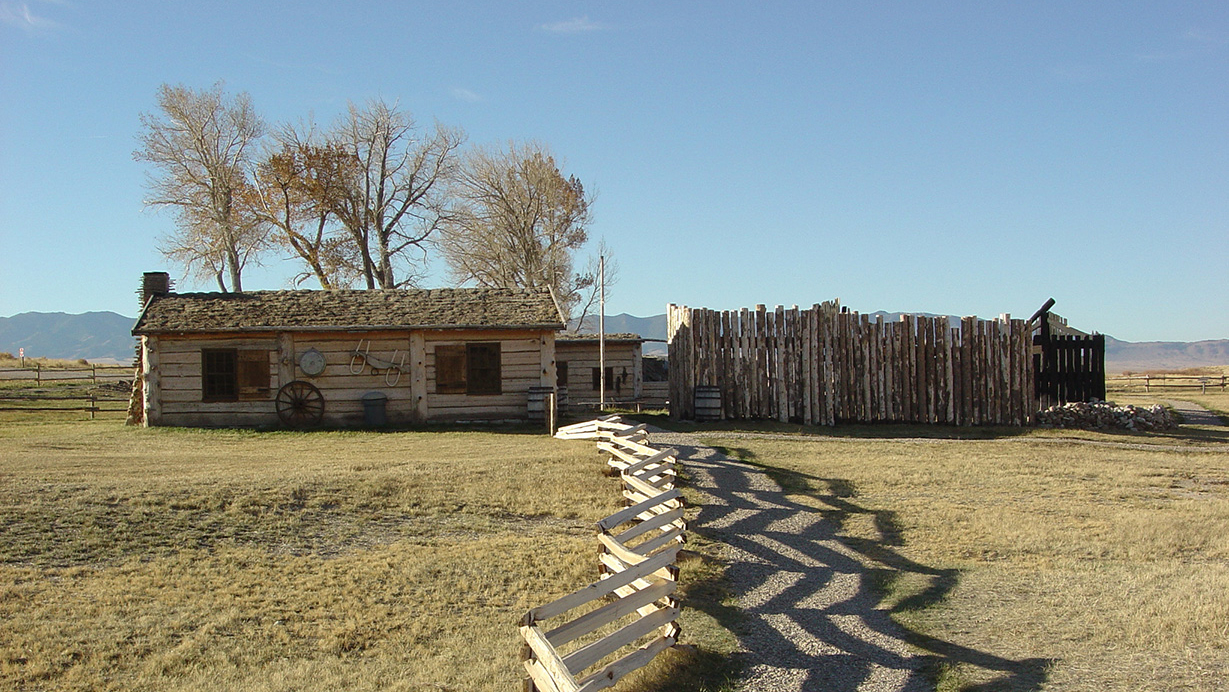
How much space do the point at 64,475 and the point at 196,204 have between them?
29425mm

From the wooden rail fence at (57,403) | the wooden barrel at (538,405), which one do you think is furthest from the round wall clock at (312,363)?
the wooden rail fence at (57,403)

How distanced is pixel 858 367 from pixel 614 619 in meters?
16.4

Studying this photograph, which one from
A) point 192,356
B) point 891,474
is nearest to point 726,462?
point 891,474

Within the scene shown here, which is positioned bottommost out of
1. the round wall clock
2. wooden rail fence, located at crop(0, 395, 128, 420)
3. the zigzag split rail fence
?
the zigzag split rail fence

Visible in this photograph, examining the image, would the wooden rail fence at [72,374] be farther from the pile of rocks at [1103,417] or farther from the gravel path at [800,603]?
the pile of rocks at [1103,417]

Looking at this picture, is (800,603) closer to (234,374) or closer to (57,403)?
(234,374)

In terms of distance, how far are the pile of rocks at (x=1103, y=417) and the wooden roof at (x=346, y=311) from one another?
11855mm

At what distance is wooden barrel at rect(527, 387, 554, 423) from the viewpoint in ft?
71.5

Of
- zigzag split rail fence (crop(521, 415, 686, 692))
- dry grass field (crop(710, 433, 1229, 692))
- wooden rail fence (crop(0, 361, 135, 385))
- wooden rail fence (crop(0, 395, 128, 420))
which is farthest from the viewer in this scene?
wooden rail fence (crop(0, 361, 135, 385))

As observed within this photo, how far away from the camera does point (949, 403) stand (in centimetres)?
2194

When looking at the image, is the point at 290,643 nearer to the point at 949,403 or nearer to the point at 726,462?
the point at 726,462

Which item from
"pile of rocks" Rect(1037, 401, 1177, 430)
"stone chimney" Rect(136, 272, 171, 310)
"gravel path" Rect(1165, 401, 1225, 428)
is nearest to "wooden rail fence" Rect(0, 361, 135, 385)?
"stone chimney" Rect(136, 272, 171, 310)

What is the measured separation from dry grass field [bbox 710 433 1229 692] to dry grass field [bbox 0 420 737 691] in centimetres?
222

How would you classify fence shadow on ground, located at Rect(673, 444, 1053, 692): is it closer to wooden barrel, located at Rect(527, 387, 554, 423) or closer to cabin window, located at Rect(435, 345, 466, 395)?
wooden barrel, located at Rect(527, 387, 554, 423)
